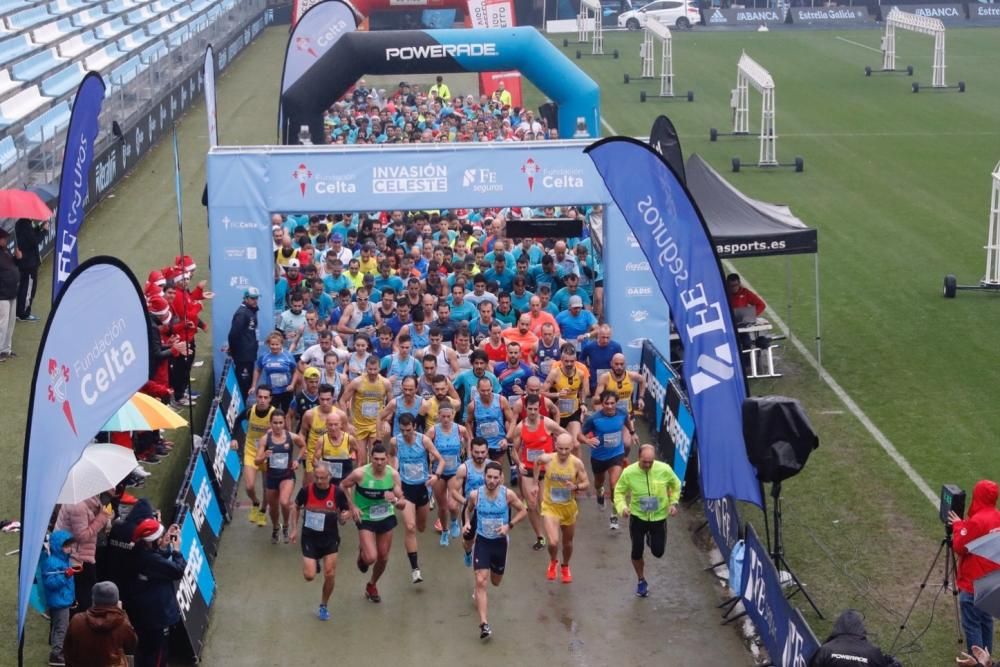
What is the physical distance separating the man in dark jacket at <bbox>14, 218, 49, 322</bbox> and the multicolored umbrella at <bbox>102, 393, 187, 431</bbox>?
7315 mm

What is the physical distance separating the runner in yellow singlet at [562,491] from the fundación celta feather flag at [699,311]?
1.48m

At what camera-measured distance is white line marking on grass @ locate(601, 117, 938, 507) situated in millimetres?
16844

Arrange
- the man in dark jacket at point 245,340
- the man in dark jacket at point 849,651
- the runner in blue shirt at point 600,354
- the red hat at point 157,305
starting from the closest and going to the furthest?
the man in dark jacket at point 849,651
the runner in blue shirt at point 600,354
the red hat at point 157,305
the man in dark jacket at point 245,340

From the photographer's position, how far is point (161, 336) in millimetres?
18438

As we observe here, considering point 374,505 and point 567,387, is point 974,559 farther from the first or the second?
point 567,387

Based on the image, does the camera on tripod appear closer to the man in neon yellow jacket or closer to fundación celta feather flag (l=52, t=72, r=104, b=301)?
the man in neon yellow jacket

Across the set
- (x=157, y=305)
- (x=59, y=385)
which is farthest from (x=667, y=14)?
(x=59, y=385)

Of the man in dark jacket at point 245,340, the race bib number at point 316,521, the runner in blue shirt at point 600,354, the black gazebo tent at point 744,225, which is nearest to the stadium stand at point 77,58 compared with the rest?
the man in dark jacket at point 245,340

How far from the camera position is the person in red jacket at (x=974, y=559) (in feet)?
39.2

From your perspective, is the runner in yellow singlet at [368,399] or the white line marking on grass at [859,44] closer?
the runner in yellow singlet at [368,399]

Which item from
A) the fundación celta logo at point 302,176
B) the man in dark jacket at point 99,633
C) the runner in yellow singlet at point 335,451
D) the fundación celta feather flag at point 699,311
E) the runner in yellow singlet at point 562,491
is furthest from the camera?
the fundación celta logo at point 302,176

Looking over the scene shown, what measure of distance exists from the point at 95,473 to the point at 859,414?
10.4 meters

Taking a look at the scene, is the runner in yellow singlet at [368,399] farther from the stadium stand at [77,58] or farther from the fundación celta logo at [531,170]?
the stadium stand at [77,58]

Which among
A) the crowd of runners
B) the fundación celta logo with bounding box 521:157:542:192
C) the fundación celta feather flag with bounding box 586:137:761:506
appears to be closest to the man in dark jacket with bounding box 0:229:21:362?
the crowd of runners
